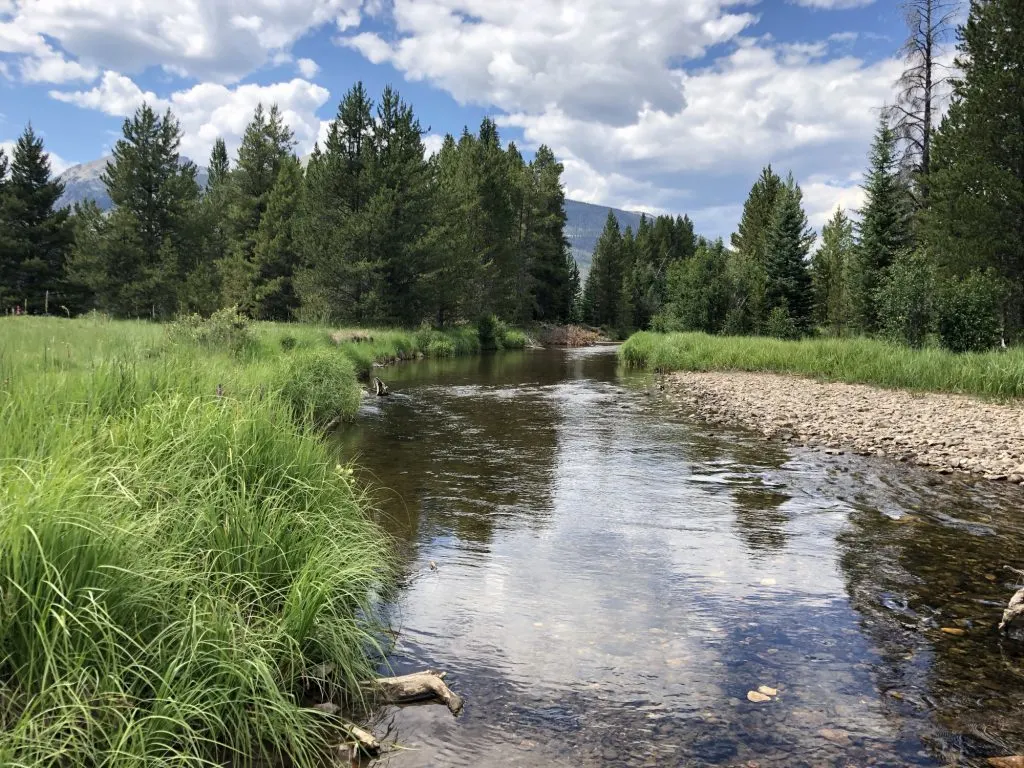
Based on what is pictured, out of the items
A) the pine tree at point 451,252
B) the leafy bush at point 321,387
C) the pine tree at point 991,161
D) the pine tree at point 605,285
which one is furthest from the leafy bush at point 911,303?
the pine tree at point 605,285

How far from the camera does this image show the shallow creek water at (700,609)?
3695 millimetres

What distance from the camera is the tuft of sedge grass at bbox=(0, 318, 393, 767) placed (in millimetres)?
2666

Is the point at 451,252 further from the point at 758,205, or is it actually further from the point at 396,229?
the point at 758,205

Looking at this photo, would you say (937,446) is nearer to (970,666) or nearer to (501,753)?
(970,666)

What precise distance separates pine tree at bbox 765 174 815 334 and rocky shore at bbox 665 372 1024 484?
73.2 ft

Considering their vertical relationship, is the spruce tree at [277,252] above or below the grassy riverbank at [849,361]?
above

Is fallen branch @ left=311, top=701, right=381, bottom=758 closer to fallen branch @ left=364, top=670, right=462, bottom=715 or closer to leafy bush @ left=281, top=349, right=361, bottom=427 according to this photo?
fallen branch @ left=364, top=670, right=462, bottom=715

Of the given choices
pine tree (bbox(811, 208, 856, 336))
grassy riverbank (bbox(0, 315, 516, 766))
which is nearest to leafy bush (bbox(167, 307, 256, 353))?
grassy riverbank (bbox(0, 315, 516, 766))

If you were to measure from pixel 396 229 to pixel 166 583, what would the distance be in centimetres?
3563

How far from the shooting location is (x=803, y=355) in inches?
947

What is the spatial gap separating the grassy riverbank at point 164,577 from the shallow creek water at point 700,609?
2.36ft

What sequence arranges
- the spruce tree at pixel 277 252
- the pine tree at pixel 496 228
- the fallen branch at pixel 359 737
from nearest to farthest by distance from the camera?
the fallen branch at pixel 359 737 → the spruce tree at pixel 277 252 → the pine tree at pixel 496 228

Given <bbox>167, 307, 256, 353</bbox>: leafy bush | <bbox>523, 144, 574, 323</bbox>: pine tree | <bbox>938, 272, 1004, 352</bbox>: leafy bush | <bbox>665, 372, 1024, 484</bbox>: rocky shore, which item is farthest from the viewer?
<bbox>523, 144, 574, 323</bbox>: pine tree

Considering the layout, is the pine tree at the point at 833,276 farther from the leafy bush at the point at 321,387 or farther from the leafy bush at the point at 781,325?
the leafy bush at the point at 321,387
